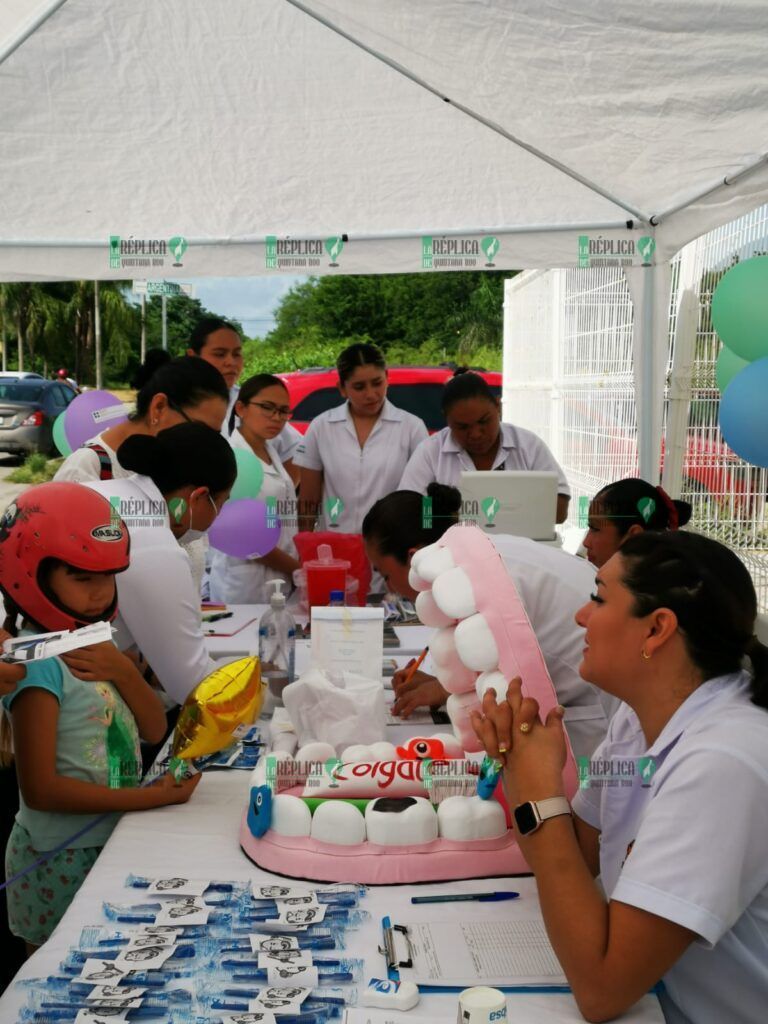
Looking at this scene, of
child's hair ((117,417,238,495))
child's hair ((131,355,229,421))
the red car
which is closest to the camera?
child's hair ((117,417,238,495))

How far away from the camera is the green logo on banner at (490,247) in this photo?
4.71 m

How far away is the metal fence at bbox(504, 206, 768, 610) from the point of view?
4941 millimetres

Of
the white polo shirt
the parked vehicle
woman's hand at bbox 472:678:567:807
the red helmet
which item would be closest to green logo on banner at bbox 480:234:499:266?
the white polo shirt

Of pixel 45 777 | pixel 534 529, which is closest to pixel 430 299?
pixel 534 529

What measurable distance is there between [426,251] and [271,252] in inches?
29.5

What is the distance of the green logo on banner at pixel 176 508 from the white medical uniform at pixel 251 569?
1.55 m

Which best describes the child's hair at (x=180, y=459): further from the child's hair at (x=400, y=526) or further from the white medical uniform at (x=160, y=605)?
the child's hair at (x=400, y=526)

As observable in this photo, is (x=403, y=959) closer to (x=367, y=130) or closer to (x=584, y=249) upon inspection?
(x=367, y=130)

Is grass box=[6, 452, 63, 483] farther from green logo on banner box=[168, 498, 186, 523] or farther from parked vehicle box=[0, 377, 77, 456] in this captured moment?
green logo on banner box=[168, 498, 186, 523]

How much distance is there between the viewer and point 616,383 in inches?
284

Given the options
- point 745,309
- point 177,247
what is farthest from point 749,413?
point 177,247

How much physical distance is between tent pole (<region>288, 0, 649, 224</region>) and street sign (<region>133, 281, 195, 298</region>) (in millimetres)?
1674

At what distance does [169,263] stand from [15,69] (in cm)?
129

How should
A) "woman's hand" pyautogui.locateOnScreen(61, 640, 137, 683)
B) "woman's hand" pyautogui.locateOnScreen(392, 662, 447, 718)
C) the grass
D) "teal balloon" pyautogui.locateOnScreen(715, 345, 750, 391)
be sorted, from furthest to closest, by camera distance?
the grass, "teal balloon" pyautogui.locateOnScreen(715, 345, 750, 391), "woman's hand" pyautogui.locateOnScreen(392, 662, 447, 718), "woman's hand" pyautogui.locateOnScreen(61, 640, 137, 683)
